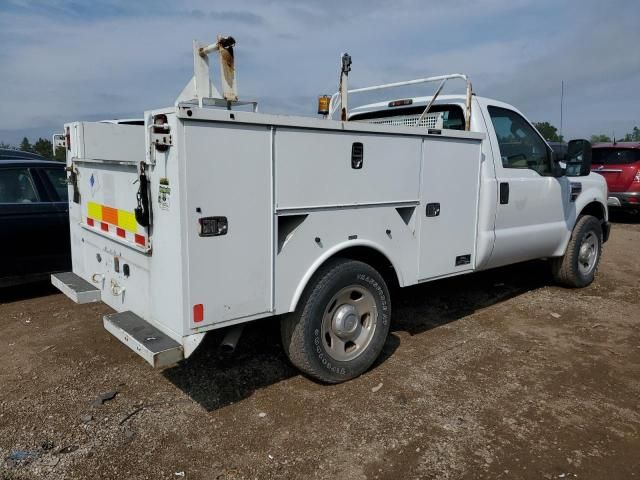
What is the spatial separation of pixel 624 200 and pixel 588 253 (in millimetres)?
7336

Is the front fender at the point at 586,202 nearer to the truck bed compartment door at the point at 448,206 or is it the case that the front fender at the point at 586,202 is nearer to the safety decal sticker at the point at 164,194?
the truck bed compartment door at the point at 448,206

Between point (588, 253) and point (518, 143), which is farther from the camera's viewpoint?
point (588, 253)

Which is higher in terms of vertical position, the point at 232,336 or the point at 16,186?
the point at 16,186

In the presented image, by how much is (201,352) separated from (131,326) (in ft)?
3.95

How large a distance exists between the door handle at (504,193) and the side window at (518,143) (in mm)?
201

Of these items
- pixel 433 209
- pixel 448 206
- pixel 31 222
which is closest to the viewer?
pixel 433 209

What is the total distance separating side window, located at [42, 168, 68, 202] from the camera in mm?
5945

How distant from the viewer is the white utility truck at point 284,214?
9.44ft

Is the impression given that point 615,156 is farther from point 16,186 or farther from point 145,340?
point 145,340

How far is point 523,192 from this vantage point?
200 inches

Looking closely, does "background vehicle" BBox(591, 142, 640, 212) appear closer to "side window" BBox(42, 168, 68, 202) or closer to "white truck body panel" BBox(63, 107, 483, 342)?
"white truck body panel" BBox(63, 107, 483, 342)

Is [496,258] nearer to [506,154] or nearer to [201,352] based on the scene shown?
[506,154]

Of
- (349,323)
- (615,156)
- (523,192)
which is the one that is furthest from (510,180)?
(615,156)

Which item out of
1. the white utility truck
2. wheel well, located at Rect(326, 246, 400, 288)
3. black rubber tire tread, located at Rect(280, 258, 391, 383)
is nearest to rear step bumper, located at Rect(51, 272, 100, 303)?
the white utility truck
